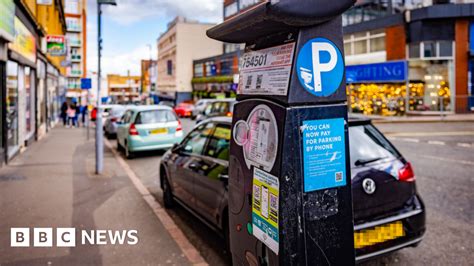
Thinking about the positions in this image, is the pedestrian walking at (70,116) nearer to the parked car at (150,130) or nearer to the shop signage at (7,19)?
the parked car at (150,130)

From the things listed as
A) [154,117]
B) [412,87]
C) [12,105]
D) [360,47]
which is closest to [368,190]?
[154,117]

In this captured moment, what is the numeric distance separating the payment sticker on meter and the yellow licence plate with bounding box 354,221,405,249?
1612mm

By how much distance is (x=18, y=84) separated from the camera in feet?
43.5

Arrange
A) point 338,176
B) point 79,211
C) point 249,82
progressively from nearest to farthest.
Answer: point 338,176
point 249,82
point 79,211

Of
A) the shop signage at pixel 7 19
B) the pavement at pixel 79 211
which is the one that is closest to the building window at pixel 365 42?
the pavement at pixel 79 211

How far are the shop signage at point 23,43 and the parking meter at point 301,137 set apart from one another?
11121 millimetres

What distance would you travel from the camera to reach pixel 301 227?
2203 millimetres

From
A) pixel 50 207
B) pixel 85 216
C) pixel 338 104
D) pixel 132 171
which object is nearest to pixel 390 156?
pixel 338 104

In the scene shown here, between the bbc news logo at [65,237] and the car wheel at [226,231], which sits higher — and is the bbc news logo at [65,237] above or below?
below

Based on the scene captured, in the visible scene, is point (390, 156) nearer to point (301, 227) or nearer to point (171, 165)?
point (301, 227)

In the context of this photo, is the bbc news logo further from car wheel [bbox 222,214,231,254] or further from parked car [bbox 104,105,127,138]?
parked car [bbox 104,105,127,138]

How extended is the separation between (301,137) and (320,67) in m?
0.40

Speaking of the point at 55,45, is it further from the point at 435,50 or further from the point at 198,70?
the point at 198,70

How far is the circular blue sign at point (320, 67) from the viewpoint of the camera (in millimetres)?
2162
